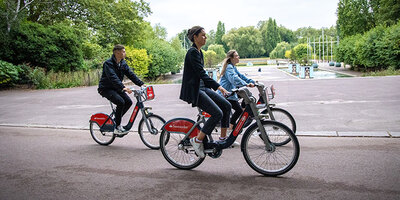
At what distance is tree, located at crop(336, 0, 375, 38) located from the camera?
155 feet

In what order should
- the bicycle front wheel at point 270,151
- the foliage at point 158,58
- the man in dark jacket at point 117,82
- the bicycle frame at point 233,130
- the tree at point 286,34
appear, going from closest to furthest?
the bicycle front wheel at point 270,151
the bicycle frame at point 233,130
the man in dark jacket at point 117,82
the foliage at point 158,58
the tree at point 286,34

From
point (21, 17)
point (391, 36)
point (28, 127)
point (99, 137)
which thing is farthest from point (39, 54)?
point (391, 36)

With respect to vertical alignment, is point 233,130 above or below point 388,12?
below

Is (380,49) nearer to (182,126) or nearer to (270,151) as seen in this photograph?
(270,151)

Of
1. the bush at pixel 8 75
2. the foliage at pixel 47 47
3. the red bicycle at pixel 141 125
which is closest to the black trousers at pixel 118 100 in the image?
the red bicycle at pixel 141 125

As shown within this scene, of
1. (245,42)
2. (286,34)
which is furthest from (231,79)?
(286,34)

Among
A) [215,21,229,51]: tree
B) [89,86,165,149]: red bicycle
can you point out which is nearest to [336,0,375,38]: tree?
[89,86,165,149]: red bicycle

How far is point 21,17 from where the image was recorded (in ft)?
72.5

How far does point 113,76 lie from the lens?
5.99 meters

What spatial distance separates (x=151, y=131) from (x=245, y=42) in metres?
108

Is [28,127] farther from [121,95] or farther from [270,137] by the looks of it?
[270,137]

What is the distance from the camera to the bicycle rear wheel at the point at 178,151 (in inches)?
187

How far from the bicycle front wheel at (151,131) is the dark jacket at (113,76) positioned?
0.68 meters

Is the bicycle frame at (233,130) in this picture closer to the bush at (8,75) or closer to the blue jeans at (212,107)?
the blue jeans at (212,107)
